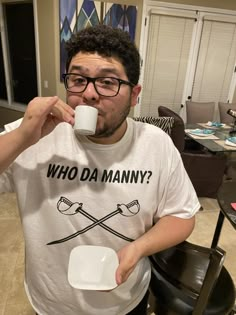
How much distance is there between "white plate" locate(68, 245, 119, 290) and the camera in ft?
2.35

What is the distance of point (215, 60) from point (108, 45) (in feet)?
14.5

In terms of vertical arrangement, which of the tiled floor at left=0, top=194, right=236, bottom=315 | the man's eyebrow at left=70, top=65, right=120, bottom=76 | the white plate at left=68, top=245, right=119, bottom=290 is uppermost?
the man's eyebrow at left=70, top=65, right=120, bottom=76

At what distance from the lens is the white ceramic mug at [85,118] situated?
0.67 m

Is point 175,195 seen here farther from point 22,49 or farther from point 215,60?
point 22,49

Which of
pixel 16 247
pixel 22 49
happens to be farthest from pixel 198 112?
pixel 16 247

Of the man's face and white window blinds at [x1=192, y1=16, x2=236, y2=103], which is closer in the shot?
the man's face

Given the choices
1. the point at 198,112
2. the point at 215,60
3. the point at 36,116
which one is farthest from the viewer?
the point at 215,60

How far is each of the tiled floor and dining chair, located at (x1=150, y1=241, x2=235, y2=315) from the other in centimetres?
99

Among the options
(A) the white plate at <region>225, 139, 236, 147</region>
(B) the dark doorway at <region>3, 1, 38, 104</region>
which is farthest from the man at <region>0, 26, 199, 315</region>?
(B) the dark doorway at <region>3, 1, 38, 104</region>

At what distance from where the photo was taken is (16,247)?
2.11m

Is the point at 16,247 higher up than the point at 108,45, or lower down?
lower down

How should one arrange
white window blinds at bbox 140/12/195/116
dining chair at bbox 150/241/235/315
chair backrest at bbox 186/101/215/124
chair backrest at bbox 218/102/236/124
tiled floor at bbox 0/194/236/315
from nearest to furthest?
dining chair at bbox 150/241/235/315 → tiled floor at bbox 0/194/236/315 → white window blinds at bbox 140/12/195/116 → chair backrest at bbox 186/101/215/124 → chair backrest at bbox 218/102/236/124

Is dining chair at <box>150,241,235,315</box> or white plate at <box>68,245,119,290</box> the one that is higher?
white plate at <box>68,245,119,290</box>

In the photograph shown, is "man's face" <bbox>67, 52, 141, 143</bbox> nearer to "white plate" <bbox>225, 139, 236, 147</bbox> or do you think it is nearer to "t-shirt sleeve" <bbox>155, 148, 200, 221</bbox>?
"t-shirt sleeve" <bbox>155, 148, 200, 221</bbox>
